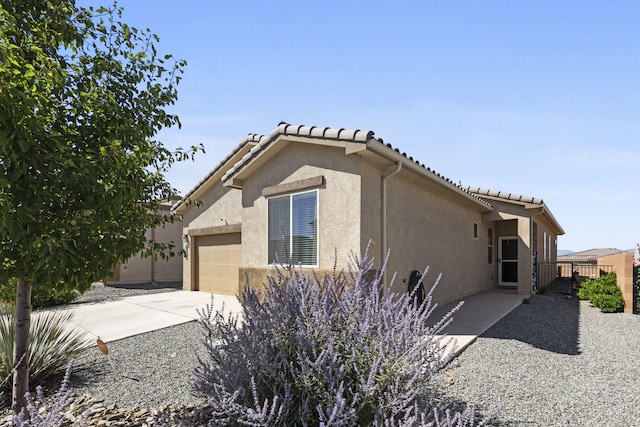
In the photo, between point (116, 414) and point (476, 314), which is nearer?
point (116, 414)

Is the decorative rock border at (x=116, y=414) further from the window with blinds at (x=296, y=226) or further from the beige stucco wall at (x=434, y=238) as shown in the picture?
the beige stucco wall at (x=434, y=238)

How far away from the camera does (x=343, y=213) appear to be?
26.2ft

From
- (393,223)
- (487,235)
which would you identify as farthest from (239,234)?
(487,235)

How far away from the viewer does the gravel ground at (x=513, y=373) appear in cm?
441

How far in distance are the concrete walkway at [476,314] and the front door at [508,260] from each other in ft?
9.41

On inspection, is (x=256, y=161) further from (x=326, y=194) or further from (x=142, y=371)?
(x=142, y=371)

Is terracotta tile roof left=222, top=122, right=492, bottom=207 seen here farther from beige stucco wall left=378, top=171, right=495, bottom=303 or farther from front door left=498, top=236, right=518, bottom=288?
front door left=498, top=236, right=518, bottom=288

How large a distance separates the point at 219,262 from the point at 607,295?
13283mm

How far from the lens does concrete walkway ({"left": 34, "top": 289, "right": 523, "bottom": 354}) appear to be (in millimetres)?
8023

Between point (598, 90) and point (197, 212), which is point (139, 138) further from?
point (197, 212)

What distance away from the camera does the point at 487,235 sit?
15711 mm

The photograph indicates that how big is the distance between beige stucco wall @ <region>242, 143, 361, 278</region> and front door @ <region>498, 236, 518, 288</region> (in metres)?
11.6

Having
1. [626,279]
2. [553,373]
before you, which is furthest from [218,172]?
[626,279]

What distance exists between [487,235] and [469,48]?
9998 mm
